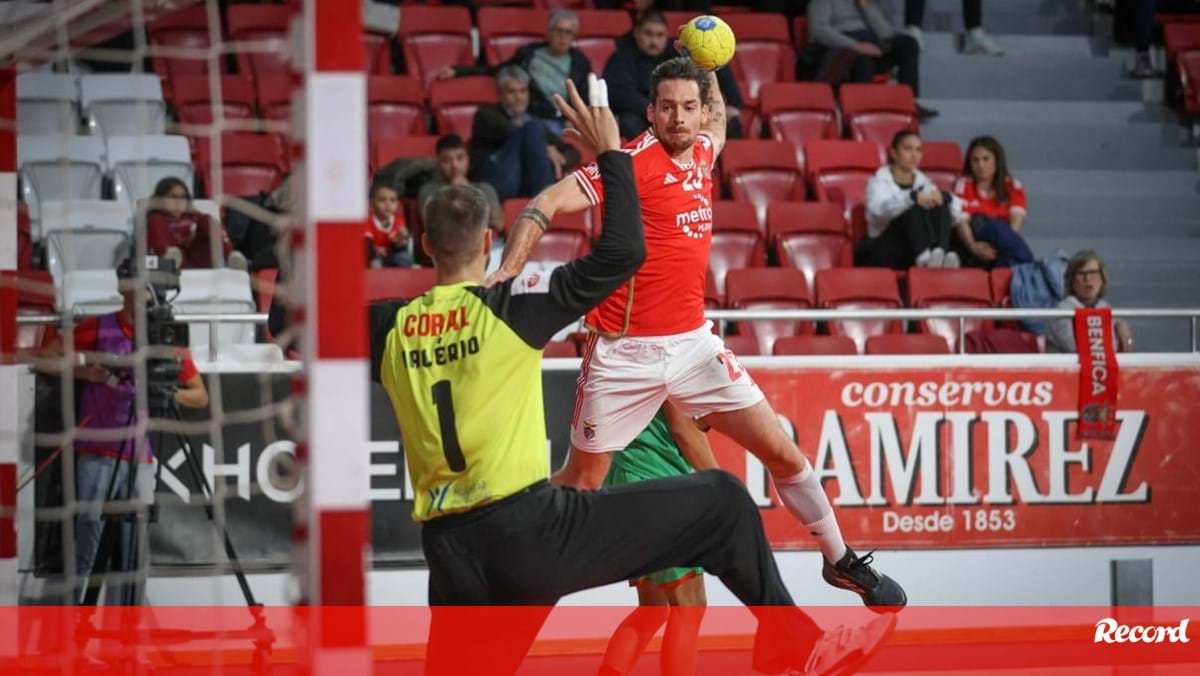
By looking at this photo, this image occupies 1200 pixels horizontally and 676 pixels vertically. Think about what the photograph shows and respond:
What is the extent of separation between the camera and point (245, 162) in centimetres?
1104

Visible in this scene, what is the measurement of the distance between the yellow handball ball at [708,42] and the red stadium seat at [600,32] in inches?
234

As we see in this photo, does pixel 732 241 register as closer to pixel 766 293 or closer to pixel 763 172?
pixel 766 293

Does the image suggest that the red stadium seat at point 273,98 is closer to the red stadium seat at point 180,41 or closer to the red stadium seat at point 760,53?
the red stadium seat at point 180,41

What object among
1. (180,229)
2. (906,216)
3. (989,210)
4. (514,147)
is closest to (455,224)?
(180,229)

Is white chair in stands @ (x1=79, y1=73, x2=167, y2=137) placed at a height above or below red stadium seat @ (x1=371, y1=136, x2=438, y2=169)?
above

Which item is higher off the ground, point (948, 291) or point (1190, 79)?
point (1190, 79)

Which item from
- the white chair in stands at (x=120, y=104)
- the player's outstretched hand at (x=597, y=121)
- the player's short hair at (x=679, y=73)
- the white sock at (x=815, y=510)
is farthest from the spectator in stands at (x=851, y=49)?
the player's outstretched hand at (x=597, y=121)

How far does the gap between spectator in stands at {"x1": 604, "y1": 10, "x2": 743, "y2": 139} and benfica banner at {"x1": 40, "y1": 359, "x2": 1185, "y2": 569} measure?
10.00ft

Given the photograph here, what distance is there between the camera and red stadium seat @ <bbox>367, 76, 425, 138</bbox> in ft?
38.1

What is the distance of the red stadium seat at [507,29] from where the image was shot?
12.6 m

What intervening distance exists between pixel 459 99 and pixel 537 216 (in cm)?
639

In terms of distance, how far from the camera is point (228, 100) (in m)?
11.5

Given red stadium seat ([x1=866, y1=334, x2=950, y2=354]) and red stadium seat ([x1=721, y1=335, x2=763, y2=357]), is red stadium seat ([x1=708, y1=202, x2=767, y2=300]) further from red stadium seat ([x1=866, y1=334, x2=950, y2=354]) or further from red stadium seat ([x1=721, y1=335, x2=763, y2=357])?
red stadium seat ([x1=866, y1=334, x2=950, y2=354])

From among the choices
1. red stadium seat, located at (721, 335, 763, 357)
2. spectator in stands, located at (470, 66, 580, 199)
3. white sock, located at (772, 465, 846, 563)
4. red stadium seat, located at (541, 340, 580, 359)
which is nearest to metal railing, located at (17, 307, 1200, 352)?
red stadium seat, located at (721, 335, 763, 357)
